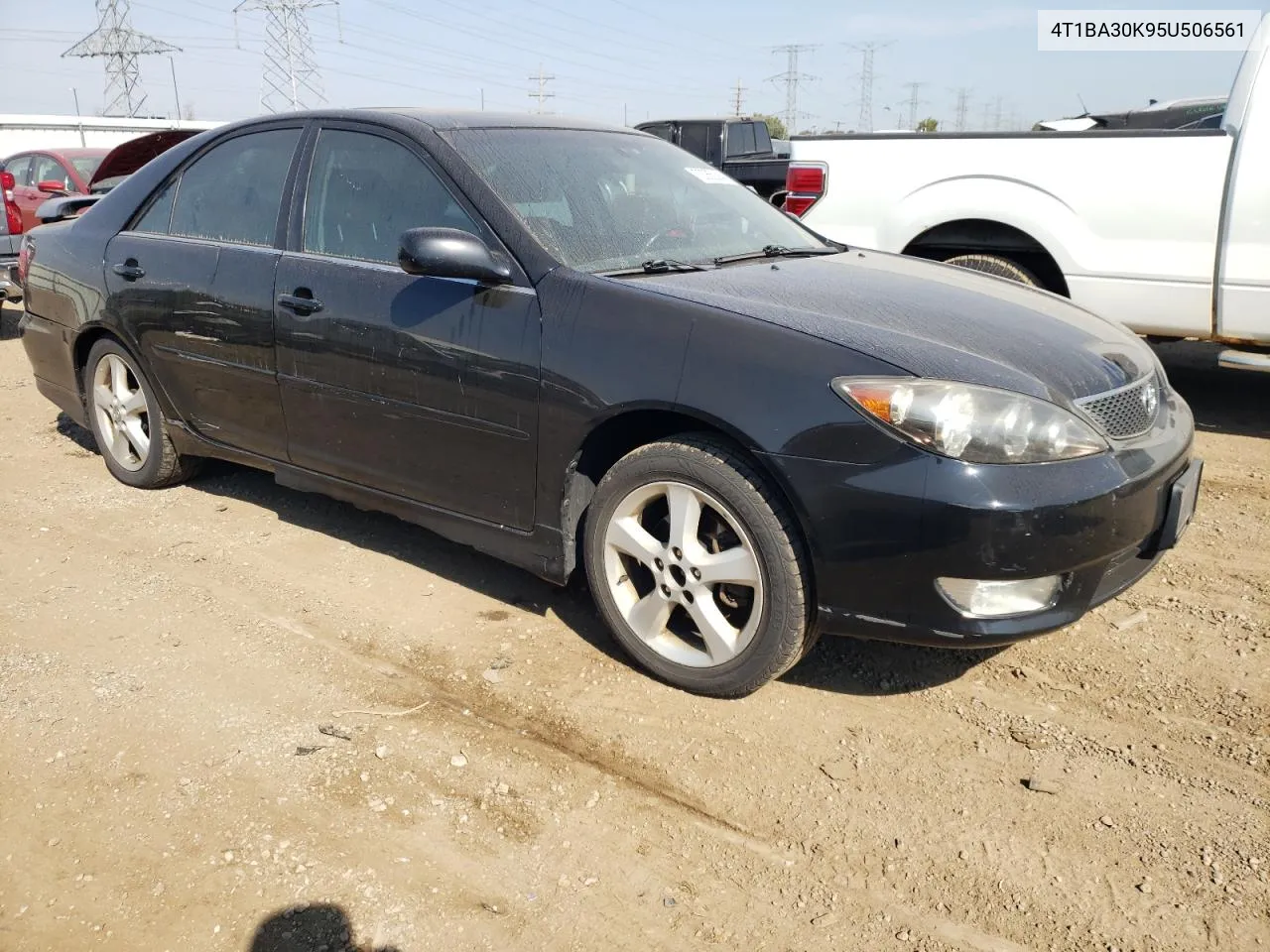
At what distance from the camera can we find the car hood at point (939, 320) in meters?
2.67

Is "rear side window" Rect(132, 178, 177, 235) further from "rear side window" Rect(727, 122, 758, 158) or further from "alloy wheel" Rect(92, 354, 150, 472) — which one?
"rear side window" Rect(727, 122, 758, 158)

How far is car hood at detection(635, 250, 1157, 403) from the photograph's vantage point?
8.75 ft

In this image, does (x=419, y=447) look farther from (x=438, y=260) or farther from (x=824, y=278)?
(x=824, y=278)

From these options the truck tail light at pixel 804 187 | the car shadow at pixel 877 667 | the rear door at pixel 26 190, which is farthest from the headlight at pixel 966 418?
the rear door at pixel 26 190

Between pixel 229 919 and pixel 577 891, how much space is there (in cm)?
76

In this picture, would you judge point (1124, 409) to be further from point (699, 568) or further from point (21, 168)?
point (21, 168)

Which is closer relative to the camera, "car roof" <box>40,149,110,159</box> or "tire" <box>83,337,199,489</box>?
"tire" <box>83,337,199,489</box>

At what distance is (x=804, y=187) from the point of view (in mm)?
6238

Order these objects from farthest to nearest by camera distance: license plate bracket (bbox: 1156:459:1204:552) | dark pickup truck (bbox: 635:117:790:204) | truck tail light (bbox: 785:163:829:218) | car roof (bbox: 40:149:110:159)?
dark pickup truck (bbox: 635:117:790:204) < car roof (bbox: 40:149:110:159) < truck tail light (bbox: 785:163:829:218) < license plate bracket (bbox: 1156:459:1204:552)

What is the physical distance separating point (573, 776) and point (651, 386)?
3.57ft

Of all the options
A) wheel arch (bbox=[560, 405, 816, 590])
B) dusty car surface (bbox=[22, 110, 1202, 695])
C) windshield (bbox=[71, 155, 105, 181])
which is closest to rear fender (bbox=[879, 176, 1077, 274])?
dusty car surface (bbox=[22, 110, 1202, 695])

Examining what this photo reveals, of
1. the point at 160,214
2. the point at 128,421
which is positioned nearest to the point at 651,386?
the point at 160,214

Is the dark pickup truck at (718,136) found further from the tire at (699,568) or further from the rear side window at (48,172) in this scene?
the tire at (699,568)

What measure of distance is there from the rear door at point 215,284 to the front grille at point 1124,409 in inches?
112
